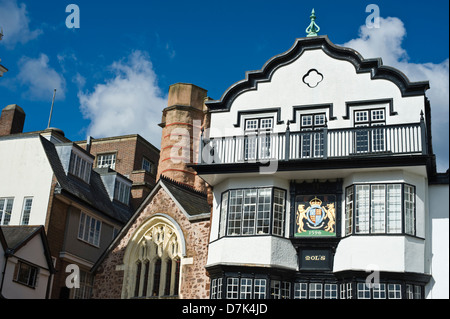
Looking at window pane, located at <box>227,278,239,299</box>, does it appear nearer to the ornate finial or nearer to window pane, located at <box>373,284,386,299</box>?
window pane, located at <box>373,284,386,299</box>

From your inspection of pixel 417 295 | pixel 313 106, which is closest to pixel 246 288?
pixel 417 295

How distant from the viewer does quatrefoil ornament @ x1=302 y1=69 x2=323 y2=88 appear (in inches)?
1104

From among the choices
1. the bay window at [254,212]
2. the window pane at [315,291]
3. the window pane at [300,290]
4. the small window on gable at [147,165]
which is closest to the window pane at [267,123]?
the bay window at [254,212]

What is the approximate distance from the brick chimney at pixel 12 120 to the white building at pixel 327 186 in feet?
68.8

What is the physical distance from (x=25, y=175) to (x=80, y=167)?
3.47 meters

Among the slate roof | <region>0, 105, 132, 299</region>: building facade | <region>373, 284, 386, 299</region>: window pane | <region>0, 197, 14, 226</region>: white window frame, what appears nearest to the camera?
<region>373, 284, 386, 299</region>: window pane

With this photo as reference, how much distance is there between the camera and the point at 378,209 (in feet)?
81.4

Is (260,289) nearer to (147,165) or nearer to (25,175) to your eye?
(25,175)

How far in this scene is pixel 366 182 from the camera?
25.2 m

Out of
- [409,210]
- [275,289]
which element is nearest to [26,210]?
[275,289]

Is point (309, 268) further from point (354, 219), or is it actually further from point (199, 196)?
point (199, 196)

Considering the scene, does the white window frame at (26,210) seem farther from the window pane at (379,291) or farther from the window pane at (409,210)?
the window pane at (409,210)

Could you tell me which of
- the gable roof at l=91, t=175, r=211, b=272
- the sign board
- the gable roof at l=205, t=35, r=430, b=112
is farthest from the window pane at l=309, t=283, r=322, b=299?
the gable roof at l=205, t=35, r=430, b=112

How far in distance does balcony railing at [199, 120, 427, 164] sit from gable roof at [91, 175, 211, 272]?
10.3ft
